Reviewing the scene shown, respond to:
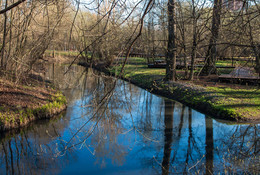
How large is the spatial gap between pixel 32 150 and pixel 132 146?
9.22ft

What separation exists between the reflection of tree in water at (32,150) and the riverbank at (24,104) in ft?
1.25

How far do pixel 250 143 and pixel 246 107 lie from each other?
8.85 ft

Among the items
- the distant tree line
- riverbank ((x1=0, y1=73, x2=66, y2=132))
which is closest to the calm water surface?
riverbank ((x1=0, y1=73, x2=66, y2=132))

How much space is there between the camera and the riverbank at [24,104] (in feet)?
27.5

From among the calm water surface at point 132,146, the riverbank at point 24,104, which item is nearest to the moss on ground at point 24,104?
the riverbank at point 24,104

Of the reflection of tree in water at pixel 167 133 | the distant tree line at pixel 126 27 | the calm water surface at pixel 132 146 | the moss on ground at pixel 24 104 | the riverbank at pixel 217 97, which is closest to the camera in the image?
the distant tree line at pixel 126 27

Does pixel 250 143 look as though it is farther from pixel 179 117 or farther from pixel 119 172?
pixel 119 172

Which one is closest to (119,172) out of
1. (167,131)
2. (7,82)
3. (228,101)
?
(167,131)

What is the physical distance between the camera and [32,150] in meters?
7.12

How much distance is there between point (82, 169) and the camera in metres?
6.13

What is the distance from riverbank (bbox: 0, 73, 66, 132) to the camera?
8.38m

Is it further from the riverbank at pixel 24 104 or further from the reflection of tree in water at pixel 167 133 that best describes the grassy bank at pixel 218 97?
the riverbank at pixel 24 104

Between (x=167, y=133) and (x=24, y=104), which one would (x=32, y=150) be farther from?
(x=167, y=133)

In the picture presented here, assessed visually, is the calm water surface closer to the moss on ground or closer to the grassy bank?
the moss on ground
